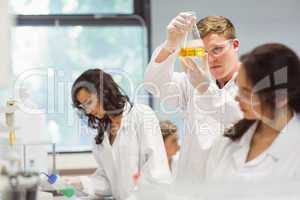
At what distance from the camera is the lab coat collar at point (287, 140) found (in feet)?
4.00

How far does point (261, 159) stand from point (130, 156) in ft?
1.11

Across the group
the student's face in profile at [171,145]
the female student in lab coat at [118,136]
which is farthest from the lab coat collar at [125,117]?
the student's face in profile at [171,145]

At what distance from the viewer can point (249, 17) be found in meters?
1.27

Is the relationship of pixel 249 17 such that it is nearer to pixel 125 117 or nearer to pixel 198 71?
pixel 198 71

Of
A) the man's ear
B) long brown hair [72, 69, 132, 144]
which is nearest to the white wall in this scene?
the man's ear

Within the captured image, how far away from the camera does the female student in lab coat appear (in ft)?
4.26

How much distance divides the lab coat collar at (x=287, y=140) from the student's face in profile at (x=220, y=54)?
195mm

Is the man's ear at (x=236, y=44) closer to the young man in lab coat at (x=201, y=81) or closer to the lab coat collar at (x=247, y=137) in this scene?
the young man in lab coat at (x=201, y=81)

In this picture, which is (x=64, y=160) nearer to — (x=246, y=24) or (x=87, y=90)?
(x=87, y=90)

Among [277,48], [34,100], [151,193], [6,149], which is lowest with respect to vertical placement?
[151,193]

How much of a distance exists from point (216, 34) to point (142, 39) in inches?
7.3

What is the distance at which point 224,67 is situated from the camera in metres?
1.24

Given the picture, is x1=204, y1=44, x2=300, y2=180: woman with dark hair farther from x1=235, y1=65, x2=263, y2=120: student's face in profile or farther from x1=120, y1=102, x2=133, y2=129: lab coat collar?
x1=120, y1=102, x2=133, y2=129: lab coat collar

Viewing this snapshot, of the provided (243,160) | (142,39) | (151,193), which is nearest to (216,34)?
(142,39)
